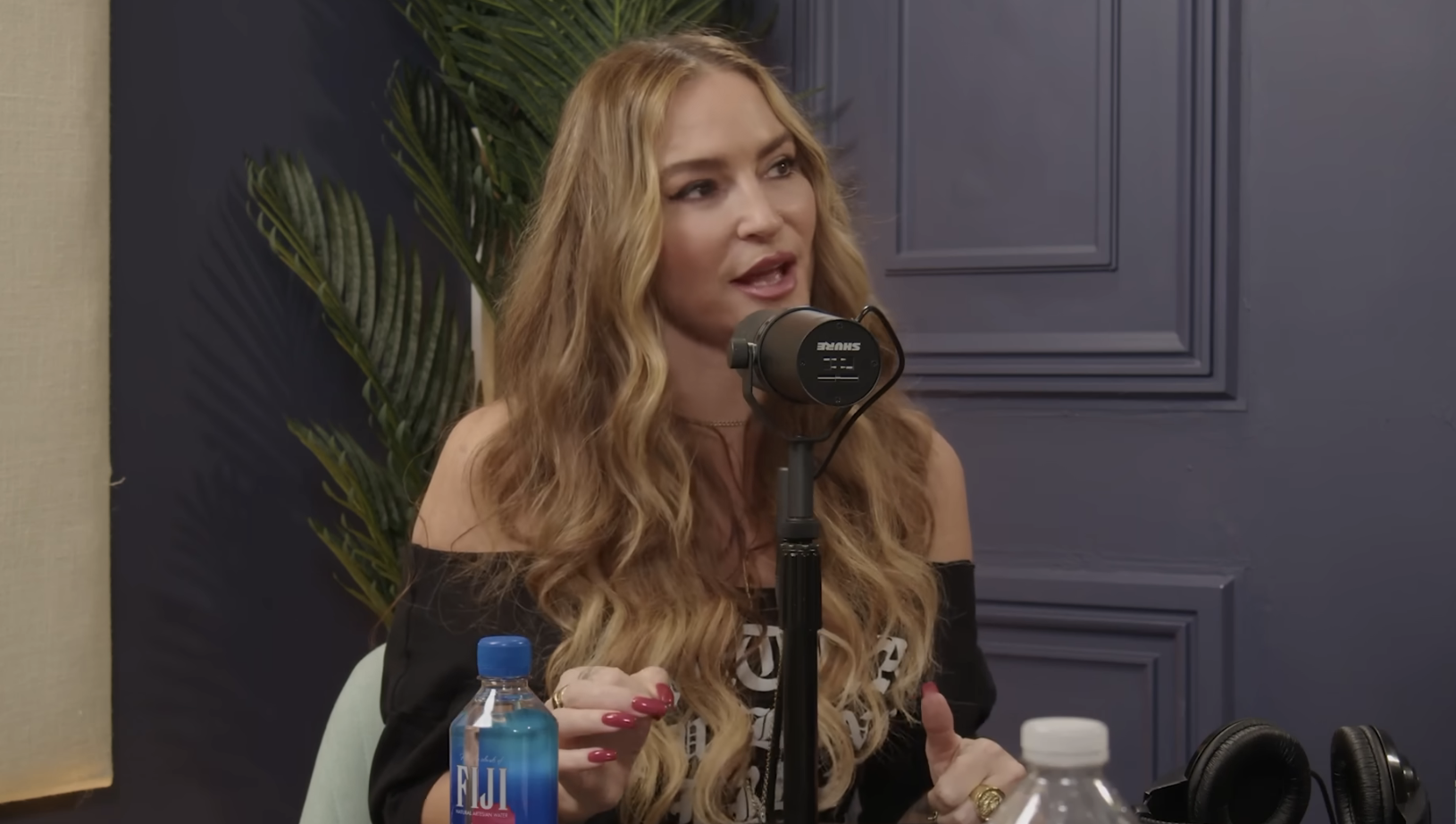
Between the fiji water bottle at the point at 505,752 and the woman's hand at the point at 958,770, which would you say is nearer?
the fiji water bottle at the point at 505,752

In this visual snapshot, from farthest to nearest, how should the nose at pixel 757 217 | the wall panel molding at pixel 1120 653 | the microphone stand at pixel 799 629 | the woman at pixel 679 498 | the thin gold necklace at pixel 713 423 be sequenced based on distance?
the wall panel molding at pixel 1120 653, the thin gold necklace at pixel 713 423, the nose at pixel 757 217, the woman at pixel 679 498, the microphone stand at pixel 799 629

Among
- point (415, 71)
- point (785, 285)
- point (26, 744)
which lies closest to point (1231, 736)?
point (785, 285)

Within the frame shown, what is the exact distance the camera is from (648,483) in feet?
4.76

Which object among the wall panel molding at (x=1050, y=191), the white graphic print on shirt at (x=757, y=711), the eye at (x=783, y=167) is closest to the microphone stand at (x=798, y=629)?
the white graphic print on shirt at (x=757, y=711)

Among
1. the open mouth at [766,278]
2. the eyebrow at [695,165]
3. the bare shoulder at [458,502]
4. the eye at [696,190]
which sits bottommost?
the bare shoulder at [458,502]

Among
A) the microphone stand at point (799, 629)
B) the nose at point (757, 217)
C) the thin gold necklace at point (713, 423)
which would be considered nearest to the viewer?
the microphone stand at point (799, 629)

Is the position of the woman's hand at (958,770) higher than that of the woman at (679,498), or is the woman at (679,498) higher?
the woman at (679,498)

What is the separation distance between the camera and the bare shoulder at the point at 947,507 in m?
1.61

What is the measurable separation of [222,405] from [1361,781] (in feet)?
5.37

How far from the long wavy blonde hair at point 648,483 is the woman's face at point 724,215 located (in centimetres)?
3

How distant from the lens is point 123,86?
1933 mm

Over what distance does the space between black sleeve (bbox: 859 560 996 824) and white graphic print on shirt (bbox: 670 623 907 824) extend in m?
0.06

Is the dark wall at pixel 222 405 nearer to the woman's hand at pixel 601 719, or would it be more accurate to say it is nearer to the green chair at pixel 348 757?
the green chair at pixel 348 757

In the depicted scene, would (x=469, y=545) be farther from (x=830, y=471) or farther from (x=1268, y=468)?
(x=1268, y=468)
